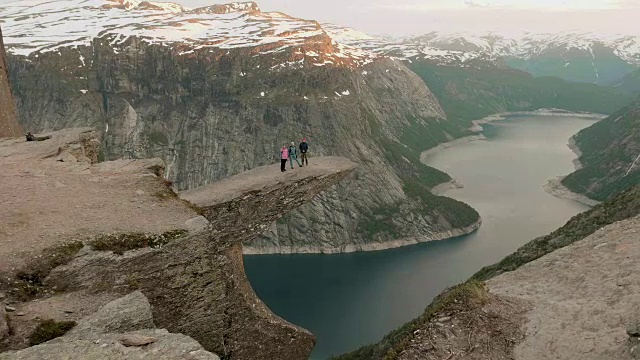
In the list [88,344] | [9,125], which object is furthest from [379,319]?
[88,344]

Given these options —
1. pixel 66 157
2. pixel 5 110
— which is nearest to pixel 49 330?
pixel 66 157

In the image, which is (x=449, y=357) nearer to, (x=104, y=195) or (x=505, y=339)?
(x=505, y=339)

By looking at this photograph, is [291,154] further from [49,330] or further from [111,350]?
[111,350]

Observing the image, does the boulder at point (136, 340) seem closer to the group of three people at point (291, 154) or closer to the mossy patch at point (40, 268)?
the mossy patch at point (40, 268)

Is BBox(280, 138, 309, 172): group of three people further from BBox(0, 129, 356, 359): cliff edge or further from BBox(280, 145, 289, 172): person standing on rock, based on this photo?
BBox(0, 129, 356, 359): cliff edge

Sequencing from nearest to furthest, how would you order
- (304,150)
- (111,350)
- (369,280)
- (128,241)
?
1. (111,350)
2. (128,241)
3. (304,150)
4. (369,280)

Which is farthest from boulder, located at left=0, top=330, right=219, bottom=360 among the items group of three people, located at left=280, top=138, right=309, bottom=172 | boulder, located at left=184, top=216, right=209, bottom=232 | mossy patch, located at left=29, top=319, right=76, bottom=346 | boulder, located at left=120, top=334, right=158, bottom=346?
group of three people, located at left=280, top=138, right=309, bottom=172
